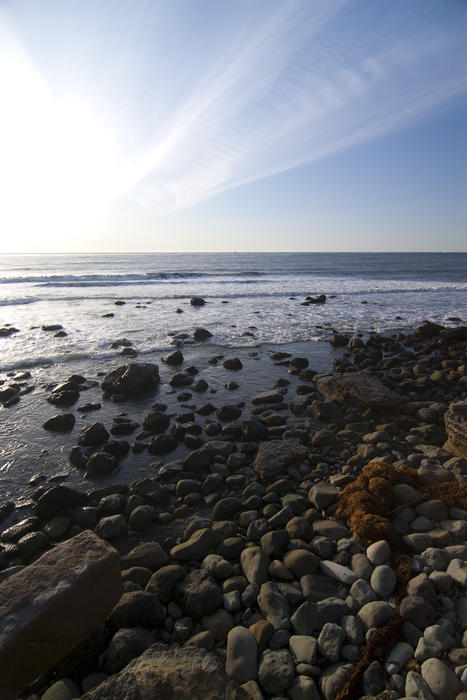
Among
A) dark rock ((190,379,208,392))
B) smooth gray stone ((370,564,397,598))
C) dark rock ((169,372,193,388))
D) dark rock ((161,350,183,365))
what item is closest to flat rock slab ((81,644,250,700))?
smooth gray stone ((370,564,397,598))

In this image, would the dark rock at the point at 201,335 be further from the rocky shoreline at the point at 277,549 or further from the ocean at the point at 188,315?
the rocky shoreline at the point at 277,549

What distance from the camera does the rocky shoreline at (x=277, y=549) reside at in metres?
2.33

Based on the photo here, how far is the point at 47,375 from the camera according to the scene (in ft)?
30.8

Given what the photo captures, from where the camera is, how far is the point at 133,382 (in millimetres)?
8133

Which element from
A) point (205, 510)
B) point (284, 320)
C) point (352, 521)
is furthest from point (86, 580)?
point (284, 320)

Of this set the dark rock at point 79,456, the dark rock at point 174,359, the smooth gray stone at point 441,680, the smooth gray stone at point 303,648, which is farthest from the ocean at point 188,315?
the smooth gray stone at point 441,680

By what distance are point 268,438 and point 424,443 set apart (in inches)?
95.8

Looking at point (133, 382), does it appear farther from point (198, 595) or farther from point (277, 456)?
point (198, 595)

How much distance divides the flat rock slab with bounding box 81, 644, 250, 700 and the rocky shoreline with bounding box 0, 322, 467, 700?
0.01 m

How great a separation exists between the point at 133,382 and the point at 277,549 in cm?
552

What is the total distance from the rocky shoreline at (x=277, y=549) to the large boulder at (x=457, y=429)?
27mm

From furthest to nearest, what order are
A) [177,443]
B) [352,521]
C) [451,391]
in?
[451,391]
[177,443]
[352,521]

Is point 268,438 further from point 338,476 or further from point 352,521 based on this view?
point 352,521

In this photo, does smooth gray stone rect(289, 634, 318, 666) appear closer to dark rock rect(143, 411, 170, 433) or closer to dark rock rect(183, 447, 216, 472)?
dark rock rect(183, 447, 216, 472)
